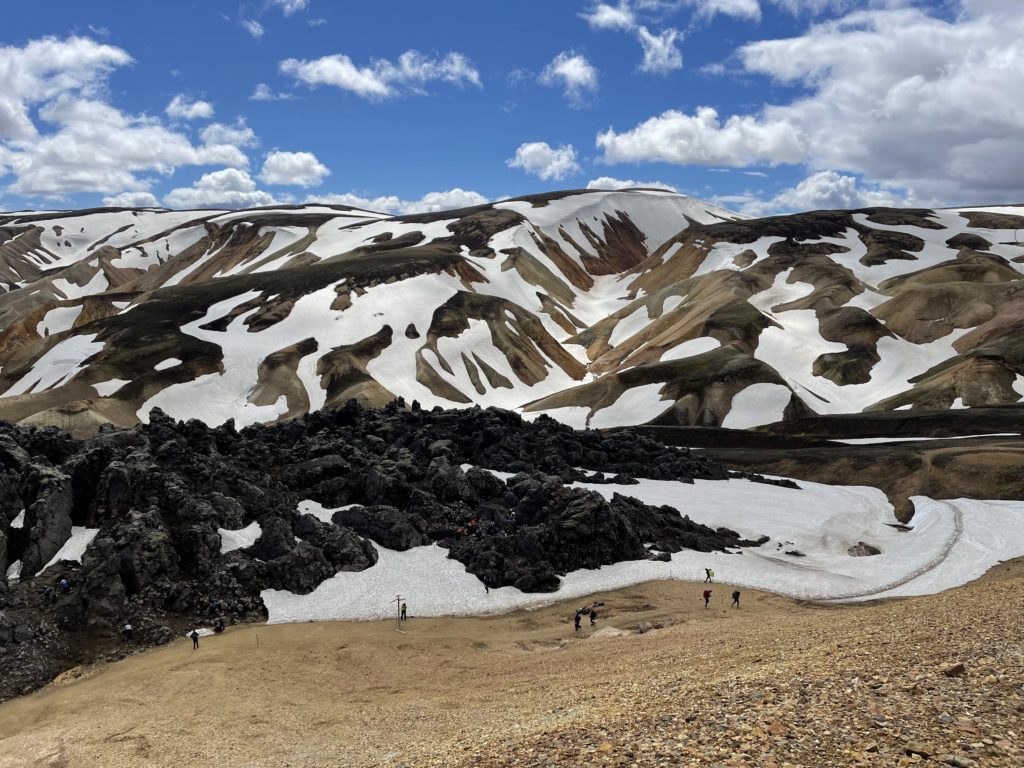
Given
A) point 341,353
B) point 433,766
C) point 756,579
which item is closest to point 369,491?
point 756,579

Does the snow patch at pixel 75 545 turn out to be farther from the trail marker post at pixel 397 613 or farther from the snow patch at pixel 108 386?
the snow patch at pixel 108 386

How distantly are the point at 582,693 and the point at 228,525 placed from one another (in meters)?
32.7

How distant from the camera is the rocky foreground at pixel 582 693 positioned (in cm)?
1471

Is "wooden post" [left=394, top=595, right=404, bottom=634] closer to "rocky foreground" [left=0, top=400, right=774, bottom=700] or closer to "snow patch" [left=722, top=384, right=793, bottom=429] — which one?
"rocky foreground" [left=0, top=400, right=774, bottom=700]

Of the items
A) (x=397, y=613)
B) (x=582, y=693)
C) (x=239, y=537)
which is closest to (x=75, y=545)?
(x=239, y=537)

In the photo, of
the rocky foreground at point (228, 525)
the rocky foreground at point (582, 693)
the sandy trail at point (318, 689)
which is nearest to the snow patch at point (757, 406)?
the rocky foreground at point (228, 525)

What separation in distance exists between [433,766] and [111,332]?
133726 mm

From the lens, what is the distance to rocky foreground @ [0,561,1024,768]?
1471 cm

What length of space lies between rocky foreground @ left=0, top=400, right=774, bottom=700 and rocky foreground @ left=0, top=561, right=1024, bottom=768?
3.95 meters

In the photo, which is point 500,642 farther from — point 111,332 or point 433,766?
point 111,332

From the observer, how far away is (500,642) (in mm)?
36625

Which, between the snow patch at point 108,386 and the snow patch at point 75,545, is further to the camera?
the snow patch at point 108,386

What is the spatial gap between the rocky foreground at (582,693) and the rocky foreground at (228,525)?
3.95m

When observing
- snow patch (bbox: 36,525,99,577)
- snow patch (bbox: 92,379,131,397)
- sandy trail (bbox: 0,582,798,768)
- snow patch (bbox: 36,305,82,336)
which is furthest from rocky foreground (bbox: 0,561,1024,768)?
snow patch (bbox: 36,305,82,336)
